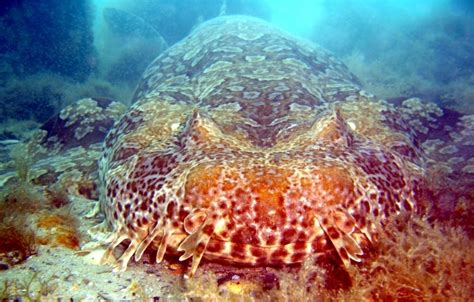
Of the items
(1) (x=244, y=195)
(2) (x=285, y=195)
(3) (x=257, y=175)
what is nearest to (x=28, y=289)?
(1) (x=244, y=195)

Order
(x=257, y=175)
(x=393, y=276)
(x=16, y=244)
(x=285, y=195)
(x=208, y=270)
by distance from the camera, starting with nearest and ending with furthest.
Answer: (x=393, y=276) < (x=285, y=195) < (x=257, y=175) < (x=208, y=270) < (x=16, y=244)

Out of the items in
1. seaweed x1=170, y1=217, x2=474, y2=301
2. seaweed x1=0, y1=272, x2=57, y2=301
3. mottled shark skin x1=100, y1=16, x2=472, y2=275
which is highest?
mottled shark skin x1=100, y1=16, x2=472, y2=275

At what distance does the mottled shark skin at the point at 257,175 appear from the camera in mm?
2959

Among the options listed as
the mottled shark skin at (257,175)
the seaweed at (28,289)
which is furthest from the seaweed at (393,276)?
the seaweed at (28,289)

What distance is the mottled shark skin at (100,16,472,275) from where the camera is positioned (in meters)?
2.96

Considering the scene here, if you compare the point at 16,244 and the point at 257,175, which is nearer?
the point at 257,175

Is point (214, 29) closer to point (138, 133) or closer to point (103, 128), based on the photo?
point (103, 128)

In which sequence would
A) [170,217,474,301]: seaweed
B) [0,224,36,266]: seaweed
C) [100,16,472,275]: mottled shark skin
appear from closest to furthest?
[170,217,474,301]: seaweed, [100,16,472,275]: mottled shark skin, [0,224,36,266]: seaweed

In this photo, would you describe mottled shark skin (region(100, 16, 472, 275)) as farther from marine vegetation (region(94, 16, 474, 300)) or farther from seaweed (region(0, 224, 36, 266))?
seaweed (region(0, 224, 36, 266))

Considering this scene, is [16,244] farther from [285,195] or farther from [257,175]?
[285,195]

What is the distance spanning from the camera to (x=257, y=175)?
312 cm

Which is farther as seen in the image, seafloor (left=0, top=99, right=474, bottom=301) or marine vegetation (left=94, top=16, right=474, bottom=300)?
marine vegetation (left=94, top=16, right=474, bottom=300)

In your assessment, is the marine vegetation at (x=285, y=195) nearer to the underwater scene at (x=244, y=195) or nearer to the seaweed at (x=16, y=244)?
the underwater scene at (x=244, y=195)

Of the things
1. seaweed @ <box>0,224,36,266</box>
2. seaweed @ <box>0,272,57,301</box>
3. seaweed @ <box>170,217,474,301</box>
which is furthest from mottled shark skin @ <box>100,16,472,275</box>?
seaweed @ <box>0,224,36,266</box>
